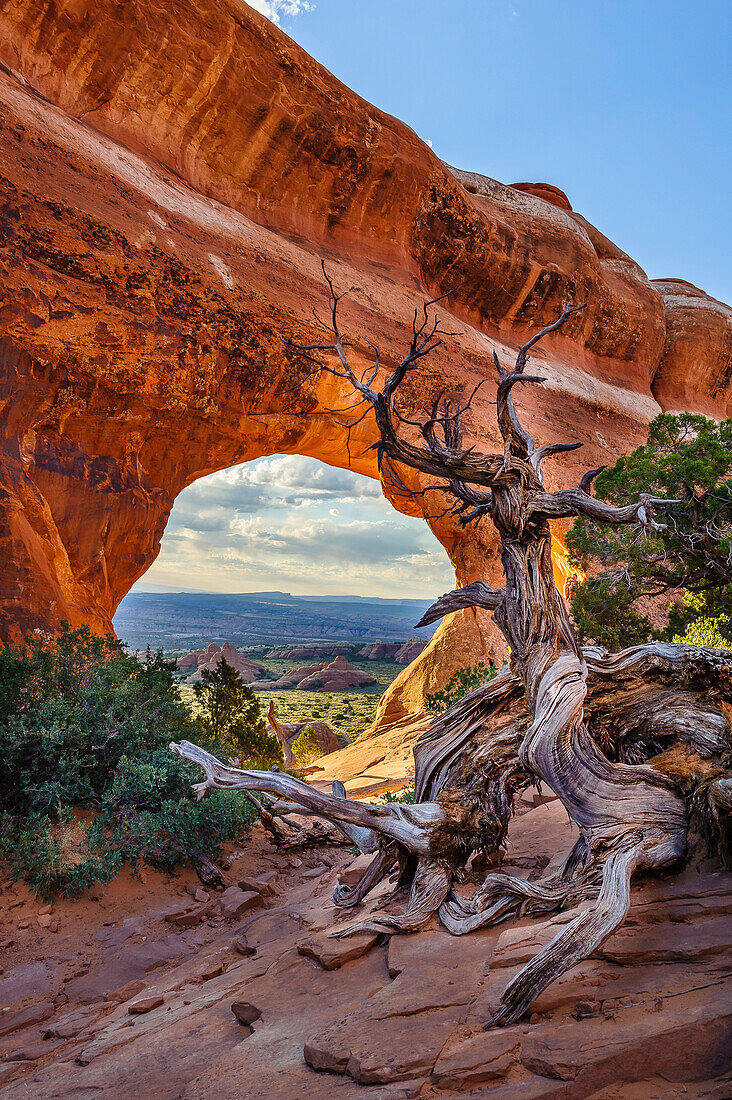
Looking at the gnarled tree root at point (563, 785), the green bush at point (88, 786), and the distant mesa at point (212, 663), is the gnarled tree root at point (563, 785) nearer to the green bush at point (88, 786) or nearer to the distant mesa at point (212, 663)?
the green bush at point (88, 786)

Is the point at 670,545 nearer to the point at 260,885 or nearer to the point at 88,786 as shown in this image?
the point at 260,885

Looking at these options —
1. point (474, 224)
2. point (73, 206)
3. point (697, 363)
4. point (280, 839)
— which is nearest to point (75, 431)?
point (73, 206)

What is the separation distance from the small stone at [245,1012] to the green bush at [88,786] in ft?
11.7

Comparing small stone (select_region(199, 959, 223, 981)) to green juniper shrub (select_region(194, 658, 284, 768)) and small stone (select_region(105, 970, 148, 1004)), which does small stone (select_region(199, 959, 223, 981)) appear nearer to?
small stone (select_region(105, 970, 148, 1004))

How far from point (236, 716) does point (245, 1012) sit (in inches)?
461

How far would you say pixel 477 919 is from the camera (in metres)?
4.70

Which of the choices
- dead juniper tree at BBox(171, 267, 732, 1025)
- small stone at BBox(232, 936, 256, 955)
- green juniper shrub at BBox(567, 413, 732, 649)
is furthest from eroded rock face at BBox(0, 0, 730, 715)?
dead juniper tree at BBox(171, 267, 732, 1025)

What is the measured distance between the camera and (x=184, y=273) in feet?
50.6

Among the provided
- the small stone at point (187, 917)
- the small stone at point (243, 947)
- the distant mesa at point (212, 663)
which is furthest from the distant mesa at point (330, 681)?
the small stone at point (243, 947)

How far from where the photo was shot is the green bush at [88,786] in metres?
7.48

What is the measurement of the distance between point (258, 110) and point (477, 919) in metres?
21.1

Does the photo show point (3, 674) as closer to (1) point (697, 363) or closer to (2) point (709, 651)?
(2) point (709, 651)

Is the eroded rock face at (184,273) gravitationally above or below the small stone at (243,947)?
above

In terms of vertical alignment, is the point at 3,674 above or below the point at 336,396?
below
